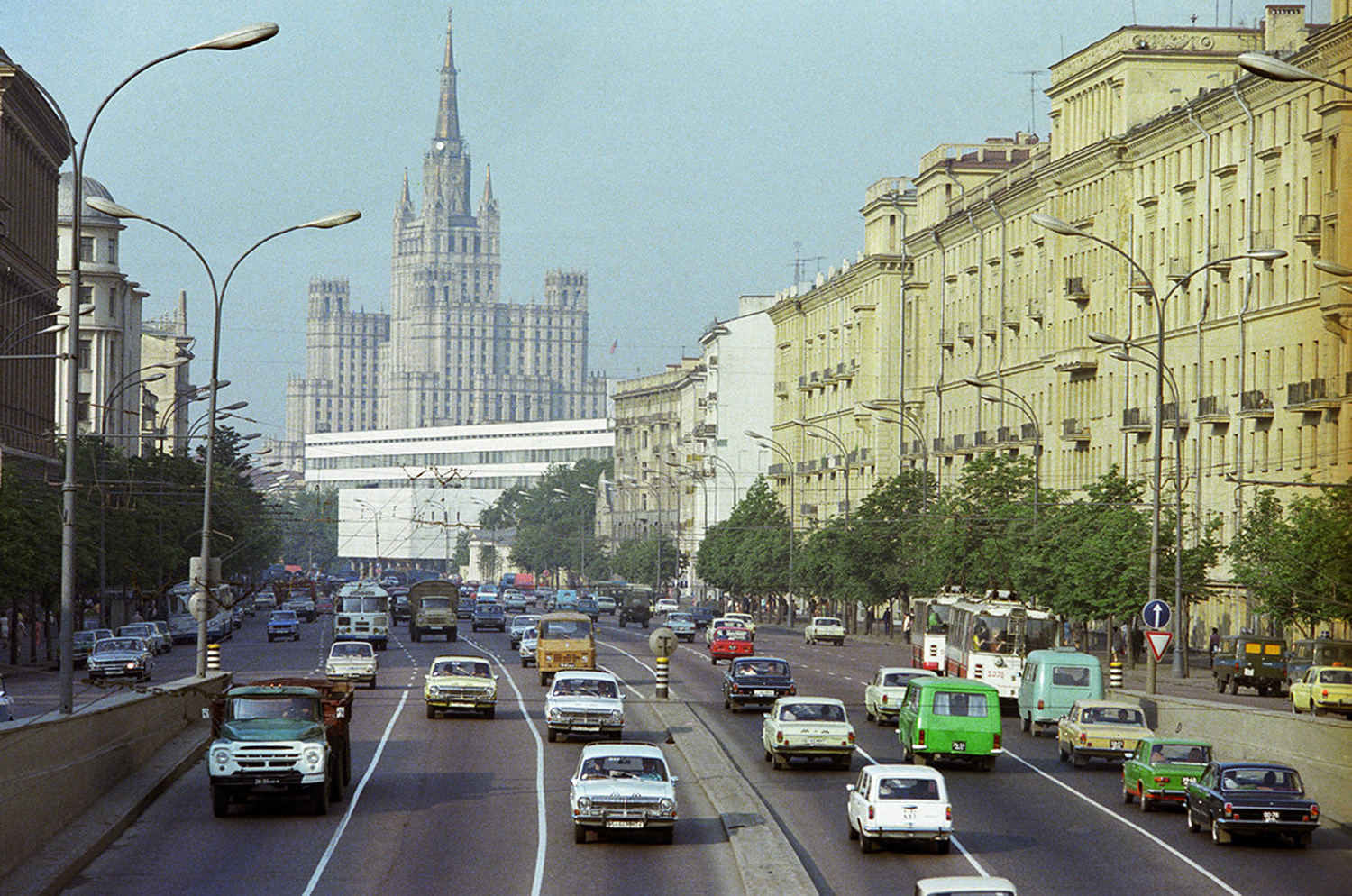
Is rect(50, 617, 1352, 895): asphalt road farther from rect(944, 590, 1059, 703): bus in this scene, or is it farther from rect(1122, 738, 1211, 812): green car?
rect(944, 590, 1059, 703): bus

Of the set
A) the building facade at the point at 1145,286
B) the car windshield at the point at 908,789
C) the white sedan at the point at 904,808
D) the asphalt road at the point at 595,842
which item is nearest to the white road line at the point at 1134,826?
the asphalt road at the point at 595,842

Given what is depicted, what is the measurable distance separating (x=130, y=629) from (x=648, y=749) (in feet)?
166

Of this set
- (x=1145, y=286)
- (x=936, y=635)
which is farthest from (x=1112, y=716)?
(x=1145, y=286)

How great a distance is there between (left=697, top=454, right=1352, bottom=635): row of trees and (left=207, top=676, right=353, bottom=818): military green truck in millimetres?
35496

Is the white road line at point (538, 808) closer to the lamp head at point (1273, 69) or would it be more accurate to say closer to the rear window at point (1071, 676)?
the rear window at point (1071, 676)

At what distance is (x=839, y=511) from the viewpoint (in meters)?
136

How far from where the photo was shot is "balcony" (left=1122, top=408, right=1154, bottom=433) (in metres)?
86.0

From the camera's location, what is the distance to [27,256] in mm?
97250

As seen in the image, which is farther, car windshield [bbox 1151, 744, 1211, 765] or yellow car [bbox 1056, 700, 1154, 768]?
yellow car [bbox 1056, 700, 1154, 768]

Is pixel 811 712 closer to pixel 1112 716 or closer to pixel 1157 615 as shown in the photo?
pixel 1112 716

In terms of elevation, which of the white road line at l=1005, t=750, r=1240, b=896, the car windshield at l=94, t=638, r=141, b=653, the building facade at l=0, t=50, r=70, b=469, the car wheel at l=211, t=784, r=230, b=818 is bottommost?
the white road line at l=1005, t=750, r=1240, b=896

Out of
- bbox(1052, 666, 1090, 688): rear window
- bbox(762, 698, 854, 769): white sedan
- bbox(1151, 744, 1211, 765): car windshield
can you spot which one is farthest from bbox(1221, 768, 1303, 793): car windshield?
bbox(1052, 666, 1090, 688): rear window

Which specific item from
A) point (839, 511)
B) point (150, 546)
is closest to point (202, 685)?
point (150, 546)

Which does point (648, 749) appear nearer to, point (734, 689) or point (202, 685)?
point (202, 685)
